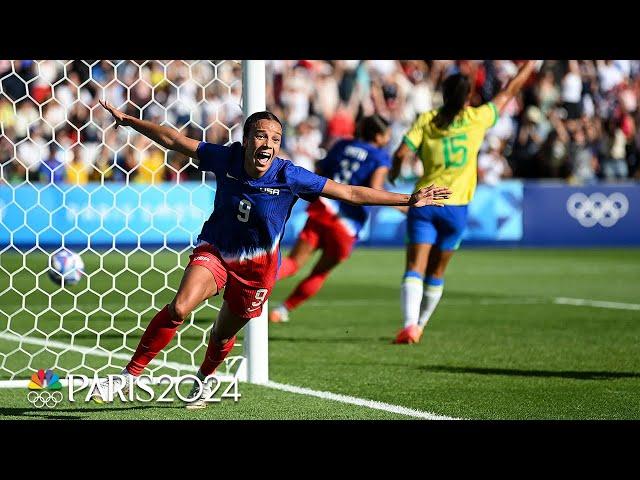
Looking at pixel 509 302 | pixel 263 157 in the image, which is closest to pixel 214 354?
pixel 263 157

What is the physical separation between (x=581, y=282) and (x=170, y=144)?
10.3 meters

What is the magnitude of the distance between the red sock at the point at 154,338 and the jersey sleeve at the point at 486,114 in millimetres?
4193

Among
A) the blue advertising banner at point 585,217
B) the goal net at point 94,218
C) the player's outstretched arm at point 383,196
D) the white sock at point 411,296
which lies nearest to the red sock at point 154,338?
the player's outstretched arm at point 383,196

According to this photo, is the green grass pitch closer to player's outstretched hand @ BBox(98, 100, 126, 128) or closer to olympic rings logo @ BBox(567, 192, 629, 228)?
player's outstretched hand @ BBox(98, 100, 126, 128)

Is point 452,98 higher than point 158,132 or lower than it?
higher

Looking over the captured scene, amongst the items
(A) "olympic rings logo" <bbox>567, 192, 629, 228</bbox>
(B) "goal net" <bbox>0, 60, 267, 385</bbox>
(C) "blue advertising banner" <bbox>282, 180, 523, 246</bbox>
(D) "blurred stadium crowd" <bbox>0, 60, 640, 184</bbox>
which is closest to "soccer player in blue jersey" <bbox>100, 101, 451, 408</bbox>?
(B) "goal net" <bbox>0, 60, 267, 385</bbox>

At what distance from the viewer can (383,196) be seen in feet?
21.6

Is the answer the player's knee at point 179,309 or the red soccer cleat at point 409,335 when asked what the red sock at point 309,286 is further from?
the player's knee at point 179,309

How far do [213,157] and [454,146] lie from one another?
3819 mm

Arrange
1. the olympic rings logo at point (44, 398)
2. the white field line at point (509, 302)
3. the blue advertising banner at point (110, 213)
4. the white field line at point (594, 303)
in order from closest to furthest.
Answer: the olympic rings logo at point (44, 398) < the white field line at point (594, 303) < the white field line at point (509, 302) < the blue advertising banner at point (110, 213)

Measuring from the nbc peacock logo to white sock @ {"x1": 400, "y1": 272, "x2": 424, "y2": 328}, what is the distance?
11.3ft

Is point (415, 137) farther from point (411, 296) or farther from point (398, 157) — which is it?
point (411, 296)

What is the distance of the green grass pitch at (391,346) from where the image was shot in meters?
7.19
